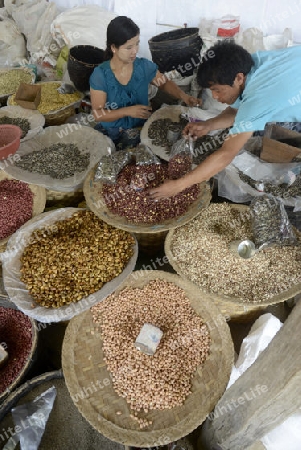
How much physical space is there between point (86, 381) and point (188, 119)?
2.25 m

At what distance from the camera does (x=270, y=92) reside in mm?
1917

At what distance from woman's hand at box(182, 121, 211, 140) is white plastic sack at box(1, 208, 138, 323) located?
1078mm

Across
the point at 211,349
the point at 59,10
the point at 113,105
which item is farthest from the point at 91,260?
the point at 59,10

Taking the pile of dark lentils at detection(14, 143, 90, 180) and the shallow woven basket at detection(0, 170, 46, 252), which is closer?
the shallow woven basket at detection(0, 170, 46, 252)

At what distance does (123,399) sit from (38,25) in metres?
4.61

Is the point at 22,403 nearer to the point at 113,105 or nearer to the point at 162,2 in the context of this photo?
the point at 113,105

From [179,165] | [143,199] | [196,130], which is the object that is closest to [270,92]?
[179,165]

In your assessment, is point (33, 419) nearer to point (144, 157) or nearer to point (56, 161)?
point (144, 157)

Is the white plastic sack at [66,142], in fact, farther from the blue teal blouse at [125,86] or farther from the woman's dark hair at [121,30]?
the woman's dark hair at [121,30]

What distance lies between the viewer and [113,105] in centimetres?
305

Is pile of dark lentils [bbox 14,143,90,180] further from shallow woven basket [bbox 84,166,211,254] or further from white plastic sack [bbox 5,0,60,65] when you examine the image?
white plastic sack [bbox 5,0,60,65]

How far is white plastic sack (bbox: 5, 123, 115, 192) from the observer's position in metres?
2.64

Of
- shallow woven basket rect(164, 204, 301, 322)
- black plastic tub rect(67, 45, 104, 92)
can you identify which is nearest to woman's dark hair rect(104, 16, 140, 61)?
black plastic tub rect(67, 45, 104, 92)

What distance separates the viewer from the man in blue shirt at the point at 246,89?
1.87 metres
